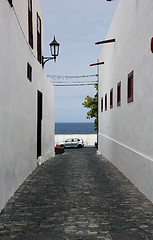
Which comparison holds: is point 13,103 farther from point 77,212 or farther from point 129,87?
point 129,87

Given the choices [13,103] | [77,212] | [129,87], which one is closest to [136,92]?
[129,87]

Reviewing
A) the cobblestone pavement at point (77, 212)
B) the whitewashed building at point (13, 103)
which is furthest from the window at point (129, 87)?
the whitewashed building at point (13, 103)

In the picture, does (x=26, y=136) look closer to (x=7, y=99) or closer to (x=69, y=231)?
(x=7, y=99)

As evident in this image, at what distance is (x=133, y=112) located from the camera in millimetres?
9461

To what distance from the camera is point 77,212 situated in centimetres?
592

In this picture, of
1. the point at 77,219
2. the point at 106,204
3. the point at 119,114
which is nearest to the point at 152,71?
the point at 106,204

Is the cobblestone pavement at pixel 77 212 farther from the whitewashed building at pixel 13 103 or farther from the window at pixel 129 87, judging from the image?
the window at pixel 129 87

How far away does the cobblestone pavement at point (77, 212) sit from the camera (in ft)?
15.7

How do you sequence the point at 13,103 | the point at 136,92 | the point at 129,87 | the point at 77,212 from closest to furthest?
the point at 77,212 < the point at 13,103 < the point at 136,92 < the point at 129,87

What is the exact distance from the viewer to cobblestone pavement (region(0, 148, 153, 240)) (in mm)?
4773

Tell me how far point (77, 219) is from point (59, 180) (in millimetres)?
4065

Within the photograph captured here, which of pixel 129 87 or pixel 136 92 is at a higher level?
pixel 129 87

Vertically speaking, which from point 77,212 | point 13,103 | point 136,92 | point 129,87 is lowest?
point 77,212

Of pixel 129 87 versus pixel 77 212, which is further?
pixel 129 87
